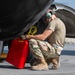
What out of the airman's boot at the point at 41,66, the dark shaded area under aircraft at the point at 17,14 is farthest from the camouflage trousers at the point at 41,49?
the dark shaded area under aircraft at the point at 17,14

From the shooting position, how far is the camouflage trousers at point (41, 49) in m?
5.40

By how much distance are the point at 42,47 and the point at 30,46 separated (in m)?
0.19

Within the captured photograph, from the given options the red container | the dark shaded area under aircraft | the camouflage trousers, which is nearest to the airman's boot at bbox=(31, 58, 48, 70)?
the camouflage trousers

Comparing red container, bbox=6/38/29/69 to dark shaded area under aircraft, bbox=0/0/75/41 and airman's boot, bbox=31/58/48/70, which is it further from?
dark shaded area under aircraft, bbox=0/0/75/41

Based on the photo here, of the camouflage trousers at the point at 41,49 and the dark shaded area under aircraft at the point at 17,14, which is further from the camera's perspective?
the camouflage trousers at the point at 41,49

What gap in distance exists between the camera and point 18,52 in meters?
5.46

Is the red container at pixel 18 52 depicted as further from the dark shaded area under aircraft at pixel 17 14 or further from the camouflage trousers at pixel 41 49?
the dark shaded area under aircraft at pixel 17 14

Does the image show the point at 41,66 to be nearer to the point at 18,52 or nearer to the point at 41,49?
the point at 41,49

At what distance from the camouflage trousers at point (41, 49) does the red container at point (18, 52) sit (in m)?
0.09

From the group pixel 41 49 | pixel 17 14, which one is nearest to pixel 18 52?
pixel 41 49

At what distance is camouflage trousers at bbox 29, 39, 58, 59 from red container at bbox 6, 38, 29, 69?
9 centimetres

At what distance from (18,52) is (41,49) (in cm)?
35

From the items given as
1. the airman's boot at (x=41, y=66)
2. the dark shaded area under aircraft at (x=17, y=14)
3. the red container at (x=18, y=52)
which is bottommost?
the airman's boot at (x=41, y=66)

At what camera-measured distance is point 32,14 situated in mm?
2791
